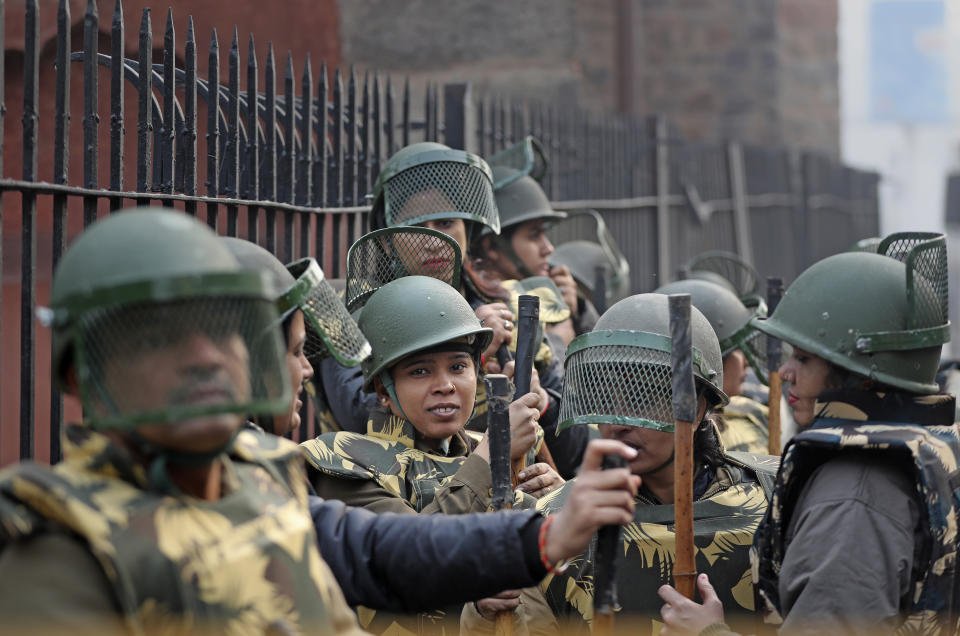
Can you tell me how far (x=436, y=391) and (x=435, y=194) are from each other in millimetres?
1435

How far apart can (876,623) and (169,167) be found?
110 inches

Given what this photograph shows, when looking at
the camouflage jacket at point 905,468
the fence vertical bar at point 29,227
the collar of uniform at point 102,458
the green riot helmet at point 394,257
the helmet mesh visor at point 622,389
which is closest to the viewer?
the collar of uniform at point 102,458

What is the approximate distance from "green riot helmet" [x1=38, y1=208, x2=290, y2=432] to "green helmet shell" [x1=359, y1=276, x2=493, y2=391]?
1864 mm

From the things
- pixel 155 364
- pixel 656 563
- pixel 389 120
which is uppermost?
pixel 389 120

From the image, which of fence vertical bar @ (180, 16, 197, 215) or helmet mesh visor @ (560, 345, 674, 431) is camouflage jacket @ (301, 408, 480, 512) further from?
fence vertical bar @ (180, 16, 197, 215)

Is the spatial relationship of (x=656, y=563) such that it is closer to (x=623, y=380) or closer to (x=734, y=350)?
(x=623, y=380)

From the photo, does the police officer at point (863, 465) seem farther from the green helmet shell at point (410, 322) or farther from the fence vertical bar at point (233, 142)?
the fence vertical bar at point (233, 142)

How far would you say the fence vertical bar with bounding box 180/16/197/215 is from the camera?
4.64 meters

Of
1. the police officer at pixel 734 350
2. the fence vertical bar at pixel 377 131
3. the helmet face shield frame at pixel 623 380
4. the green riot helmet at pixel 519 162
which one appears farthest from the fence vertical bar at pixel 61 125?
the green riot helmet at pixel 519 162

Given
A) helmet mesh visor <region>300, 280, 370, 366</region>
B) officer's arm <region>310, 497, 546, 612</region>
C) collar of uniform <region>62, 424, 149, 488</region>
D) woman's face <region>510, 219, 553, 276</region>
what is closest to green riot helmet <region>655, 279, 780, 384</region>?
woman's face <region>510, 219, 553, 276</region>

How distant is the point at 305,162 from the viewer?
224 inches

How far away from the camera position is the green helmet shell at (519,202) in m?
6.48

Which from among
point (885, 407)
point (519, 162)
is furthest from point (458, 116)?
point (885, 407)

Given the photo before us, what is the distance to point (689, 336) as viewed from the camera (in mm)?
3209
